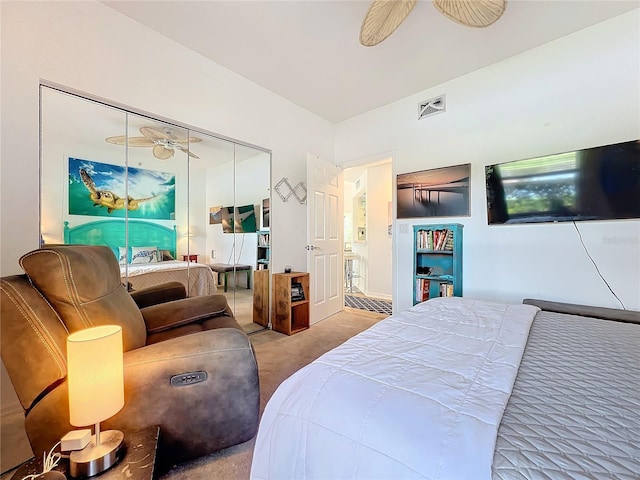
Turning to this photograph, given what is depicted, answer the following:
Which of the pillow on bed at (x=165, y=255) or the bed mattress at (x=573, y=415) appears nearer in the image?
the bed mattress at (x=573, y=415)

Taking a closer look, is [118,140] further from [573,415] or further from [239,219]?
[573,415]

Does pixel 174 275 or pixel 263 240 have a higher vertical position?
pixel 263 240

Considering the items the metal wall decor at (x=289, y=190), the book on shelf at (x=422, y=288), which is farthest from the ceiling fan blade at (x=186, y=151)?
the book on shelf at (x=422, y=288)

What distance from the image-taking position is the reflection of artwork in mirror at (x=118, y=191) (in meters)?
1.81

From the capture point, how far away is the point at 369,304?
4219mm

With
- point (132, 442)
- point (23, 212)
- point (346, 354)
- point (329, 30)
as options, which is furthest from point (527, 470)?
point (329, 30)

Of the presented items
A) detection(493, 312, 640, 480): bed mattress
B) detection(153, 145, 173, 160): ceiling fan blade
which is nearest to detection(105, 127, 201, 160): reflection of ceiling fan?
detection(153, 145, 173, 160): ceiling fan blade

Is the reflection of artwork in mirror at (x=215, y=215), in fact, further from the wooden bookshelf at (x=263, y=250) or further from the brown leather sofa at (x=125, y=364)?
the brown leather sofa at (x=125, y=364)

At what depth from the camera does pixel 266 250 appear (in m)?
3.02

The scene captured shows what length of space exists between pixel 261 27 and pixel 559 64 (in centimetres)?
264

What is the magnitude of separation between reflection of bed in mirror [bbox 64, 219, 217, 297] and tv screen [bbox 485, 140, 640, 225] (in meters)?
3.08

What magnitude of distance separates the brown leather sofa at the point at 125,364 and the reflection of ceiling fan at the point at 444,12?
6.69 ft

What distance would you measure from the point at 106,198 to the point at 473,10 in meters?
2.79

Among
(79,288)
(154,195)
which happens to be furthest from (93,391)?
(154,195)
